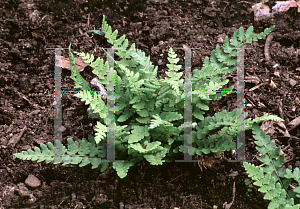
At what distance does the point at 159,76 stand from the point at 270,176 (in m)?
1.32

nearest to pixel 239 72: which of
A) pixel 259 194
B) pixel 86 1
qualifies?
pixel 259 194

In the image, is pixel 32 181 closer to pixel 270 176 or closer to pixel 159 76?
pixel 159 76

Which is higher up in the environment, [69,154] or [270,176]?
[69,154]

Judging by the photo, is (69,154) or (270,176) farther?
(69,154)

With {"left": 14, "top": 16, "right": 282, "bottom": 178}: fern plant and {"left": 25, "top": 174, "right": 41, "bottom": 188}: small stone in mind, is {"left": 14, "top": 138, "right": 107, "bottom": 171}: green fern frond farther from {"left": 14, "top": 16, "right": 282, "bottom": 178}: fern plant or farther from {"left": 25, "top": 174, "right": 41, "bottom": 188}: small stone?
{"left": 25, "top": 174, "right": 41, "bottom": 188}: small stone

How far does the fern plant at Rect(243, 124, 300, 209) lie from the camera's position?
5.72ft

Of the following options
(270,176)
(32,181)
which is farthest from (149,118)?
(32,181)

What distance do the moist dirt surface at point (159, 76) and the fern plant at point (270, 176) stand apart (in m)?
0.33

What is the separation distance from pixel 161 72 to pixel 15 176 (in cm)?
155

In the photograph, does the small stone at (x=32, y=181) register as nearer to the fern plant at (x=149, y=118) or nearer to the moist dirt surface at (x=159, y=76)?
the moist dirt surface at (x=159, y=76)

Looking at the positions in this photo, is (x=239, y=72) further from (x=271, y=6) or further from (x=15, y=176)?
(x=15, y=176)

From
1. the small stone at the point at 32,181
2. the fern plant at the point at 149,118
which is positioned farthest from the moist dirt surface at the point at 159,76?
the fern plant at the point at 149,118

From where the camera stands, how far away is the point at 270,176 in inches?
68.7

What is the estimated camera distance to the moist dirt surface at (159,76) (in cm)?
213
